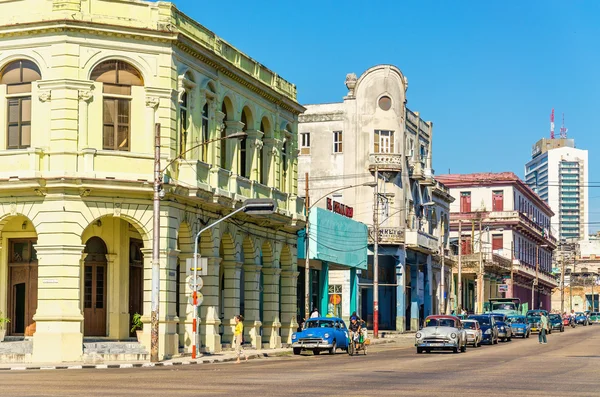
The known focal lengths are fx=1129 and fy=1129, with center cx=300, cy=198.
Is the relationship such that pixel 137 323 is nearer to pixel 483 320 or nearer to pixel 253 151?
pixel 253 151

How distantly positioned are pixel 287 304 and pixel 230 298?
25.7ft

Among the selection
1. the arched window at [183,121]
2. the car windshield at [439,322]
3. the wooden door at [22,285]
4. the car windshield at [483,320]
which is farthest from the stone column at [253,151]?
the car windshield at [483,320]

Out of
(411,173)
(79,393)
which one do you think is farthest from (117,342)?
(411,173)

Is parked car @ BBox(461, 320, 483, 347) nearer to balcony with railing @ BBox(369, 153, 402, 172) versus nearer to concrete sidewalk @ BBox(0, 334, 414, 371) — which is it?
concrete sidewalk @ BBox(0, 334, 414, 371)

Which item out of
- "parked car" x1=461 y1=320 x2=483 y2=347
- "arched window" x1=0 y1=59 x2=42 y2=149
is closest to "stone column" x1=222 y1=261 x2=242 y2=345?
"arched window" x1=0 y1=59 x2=42 y2=149

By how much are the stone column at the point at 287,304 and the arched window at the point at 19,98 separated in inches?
732

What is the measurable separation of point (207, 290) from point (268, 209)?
4251 mm

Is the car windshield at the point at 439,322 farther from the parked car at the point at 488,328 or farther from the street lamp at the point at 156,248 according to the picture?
the street lamp at the point at 156,248

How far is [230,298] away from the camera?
49.0 meters

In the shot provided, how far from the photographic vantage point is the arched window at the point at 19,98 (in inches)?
1618

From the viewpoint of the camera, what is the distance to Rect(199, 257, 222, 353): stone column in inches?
1801

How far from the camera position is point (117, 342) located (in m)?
41.2

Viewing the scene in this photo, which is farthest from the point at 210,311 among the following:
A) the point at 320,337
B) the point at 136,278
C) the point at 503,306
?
the point at 503,306

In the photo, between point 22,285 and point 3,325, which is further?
point 22,285
